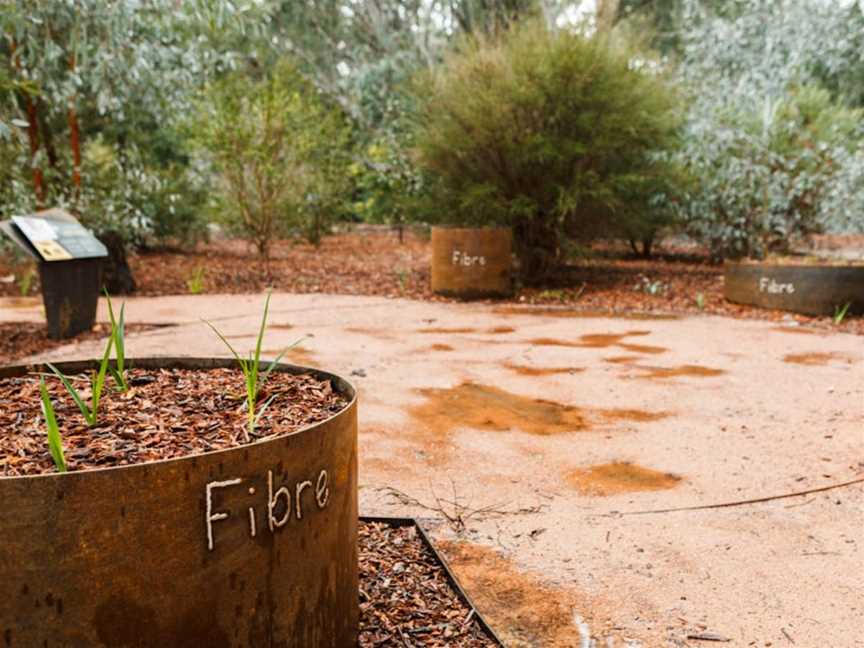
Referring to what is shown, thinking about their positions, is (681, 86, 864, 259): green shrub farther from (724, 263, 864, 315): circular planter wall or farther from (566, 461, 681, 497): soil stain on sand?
(566, 461, 681, 497): soil stain on sand

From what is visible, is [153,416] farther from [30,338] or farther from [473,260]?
[473,260]

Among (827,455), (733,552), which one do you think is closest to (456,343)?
(827,455)

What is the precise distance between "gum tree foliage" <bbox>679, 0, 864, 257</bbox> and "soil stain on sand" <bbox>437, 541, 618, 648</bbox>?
7.97 metres

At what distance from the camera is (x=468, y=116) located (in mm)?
8820

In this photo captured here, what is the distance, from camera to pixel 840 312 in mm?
7371

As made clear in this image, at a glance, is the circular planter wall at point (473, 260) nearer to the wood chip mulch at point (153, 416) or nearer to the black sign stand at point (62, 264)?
the black sign stand at point (62, 264)

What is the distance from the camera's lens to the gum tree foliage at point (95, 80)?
597 cm

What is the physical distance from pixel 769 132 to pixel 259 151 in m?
6.23

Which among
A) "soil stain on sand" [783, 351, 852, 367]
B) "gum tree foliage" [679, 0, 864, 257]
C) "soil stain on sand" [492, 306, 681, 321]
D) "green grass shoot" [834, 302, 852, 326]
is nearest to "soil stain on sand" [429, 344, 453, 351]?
"soil stain on sand" [492, 306, 681, 321]

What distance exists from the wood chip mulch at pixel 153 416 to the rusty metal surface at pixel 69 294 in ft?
14.0

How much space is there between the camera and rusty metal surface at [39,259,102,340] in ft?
20.2

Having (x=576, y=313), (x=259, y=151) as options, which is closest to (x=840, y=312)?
(x=576, y=313)

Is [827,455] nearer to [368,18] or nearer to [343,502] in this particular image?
[343,502]

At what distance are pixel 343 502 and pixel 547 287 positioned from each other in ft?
26.3
